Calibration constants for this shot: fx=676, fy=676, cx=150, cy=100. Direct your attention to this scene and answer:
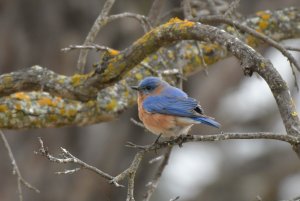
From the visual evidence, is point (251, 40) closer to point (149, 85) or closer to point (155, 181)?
point (149, 85)

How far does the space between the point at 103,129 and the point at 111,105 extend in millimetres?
3804

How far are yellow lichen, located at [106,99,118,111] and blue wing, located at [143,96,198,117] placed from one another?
242 millimetres

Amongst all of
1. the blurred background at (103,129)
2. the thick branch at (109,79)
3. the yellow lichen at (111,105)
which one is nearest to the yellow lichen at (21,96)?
the thick branch at (109,79)

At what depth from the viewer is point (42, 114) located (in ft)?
16.6

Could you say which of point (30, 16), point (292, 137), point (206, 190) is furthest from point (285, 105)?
point (206, 190)

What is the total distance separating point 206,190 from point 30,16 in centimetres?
388

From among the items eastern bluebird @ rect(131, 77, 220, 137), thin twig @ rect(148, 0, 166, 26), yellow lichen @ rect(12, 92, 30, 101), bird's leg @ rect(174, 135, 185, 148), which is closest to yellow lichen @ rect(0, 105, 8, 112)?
yellow lichen @ rect(12, 92, 30, 101)

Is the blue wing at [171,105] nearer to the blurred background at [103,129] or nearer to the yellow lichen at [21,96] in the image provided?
the yellow lichen at [21,96]

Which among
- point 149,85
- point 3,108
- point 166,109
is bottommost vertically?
point 3,108

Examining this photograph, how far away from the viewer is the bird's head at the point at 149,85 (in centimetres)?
551

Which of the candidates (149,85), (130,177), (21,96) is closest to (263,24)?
(149,85)

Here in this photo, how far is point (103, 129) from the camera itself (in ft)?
30.1

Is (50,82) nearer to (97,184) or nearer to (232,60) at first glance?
(97,184)

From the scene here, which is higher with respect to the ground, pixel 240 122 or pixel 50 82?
pixel 240 122
